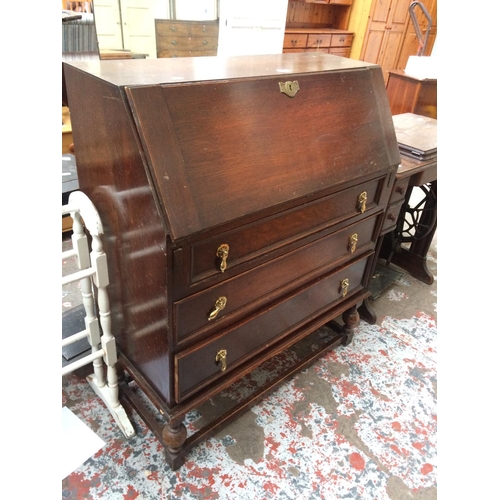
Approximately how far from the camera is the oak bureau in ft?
2.85

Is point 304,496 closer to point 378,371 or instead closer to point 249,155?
point 378,371

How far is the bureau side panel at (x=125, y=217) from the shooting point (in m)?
0.87

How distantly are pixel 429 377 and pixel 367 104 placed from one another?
1.21 meters

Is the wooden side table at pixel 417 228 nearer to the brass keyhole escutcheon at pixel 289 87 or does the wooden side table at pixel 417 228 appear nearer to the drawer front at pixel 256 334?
the drawer front at pixel 256 334

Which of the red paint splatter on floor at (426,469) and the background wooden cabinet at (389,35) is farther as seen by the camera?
the background wooden cabinet at (389,35)

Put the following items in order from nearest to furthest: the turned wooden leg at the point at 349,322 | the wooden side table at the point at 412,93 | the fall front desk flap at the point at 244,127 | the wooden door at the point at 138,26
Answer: the fall front desk flap at the point at 244,127 < the turned wooden leg at the point at 349,322 < the wooden side table at the point at 412,93 < the wooden door at the point at 138,26

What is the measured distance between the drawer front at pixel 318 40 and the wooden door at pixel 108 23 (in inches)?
89.8

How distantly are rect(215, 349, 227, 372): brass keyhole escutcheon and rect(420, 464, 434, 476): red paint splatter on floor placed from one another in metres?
0.81

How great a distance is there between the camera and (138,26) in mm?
3895

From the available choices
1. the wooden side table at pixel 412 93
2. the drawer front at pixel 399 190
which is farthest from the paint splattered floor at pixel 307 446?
the wooden side table at pixel 412 93

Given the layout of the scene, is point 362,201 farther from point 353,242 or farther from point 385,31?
point 385,31

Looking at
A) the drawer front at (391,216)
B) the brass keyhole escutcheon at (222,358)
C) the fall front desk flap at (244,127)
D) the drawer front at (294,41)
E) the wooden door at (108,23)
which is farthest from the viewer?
the drawer front at (294,41)

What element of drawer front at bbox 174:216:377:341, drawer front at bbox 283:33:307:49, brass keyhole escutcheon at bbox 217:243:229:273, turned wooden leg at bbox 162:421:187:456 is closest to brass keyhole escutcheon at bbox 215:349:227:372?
drawer front at bbox 174:216:377:341

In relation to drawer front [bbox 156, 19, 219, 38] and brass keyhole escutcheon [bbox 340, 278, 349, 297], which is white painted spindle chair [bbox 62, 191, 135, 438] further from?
drawer front [bbox 156, 19, 219, 38]
